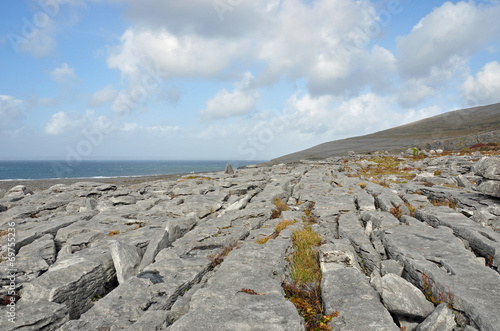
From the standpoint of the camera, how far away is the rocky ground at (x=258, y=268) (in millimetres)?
7586

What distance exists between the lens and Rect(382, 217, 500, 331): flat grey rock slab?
286 inches

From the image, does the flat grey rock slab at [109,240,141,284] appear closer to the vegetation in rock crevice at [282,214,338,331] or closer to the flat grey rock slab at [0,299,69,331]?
the flat grey rock slab at [0,299,69,331]

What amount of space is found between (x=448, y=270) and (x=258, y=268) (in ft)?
24.3

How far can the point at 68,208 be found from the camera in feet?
85.5

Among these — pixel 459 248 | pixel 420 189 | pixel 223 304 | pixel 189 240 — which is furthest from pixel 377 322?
pixel 420 189

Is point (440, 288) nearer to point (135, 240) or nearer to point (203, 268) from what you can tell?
point (203, 268)

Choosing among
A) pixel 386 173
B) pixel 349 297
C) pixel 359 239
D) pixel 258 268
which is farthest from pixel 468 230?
pixel 386 173

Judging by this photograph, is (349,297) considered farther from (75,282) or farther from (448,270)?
(75,282)

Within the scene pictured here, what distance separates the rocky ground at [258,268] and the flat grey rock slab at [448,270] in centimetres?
4

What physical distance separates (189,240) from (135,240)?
3.70m

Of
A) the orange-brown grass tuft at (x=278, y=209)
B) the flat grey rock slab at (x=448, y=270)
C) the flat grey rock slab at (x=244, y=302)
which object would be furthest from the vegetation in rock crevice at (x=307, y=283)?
the orange-brown grass tuft at (x=278, y=209)

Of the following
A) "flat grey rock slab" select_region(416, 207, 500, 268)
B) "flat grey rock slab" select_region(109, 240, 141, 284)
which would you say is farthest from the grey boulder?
"flat grey rock slab" select_region(109, 240, 141, 284)

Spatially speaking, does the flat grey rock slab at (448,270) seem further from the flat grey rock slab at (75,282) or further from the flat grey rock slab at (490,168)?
the flat grey rock slab at (75,282)

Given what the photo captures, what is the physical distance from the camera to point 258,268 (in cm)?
1044
